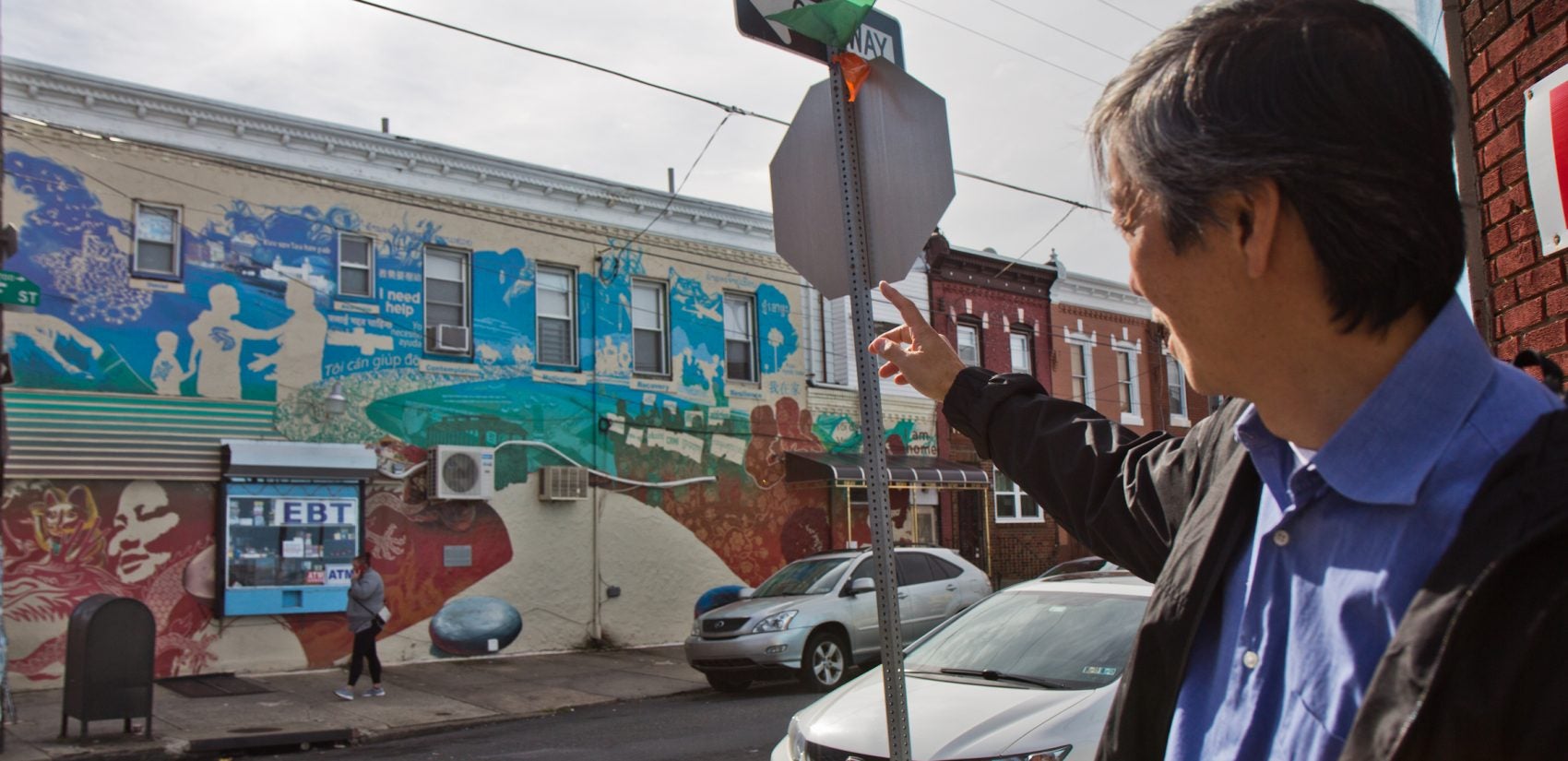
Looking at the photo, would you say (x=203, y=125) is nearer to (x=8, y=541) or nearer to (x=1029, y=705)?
(x=8, y=541)

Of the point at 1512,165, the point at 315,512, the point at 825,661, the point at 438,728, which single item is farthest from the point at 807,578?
the point at 1512,165

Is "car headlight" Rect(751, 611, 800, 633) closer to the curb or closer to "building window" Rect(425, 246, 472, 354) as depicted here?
the curb

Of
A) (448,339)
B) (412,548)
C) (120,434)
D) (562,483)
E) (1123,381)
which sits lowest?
(412,548)

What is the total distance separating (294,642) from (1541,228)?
15.2 meters

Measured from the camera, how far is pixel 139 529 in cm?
1417

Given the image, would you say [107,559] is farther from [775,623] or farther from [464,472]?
[775,623]

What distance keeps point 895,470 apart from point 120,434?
1264cm

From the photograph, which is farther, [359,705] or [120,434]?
[120,434]

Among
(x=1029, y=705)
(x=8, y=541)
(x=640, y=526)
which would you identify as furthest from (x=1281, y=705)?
(x=640, y=526)

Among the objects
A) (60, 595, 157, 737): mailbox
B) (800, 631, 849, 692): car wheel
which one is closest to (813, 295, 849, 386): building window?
(800, 631, 849, 692): car wheel

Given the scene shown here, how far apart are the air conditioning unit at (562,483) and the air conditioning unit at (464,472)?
0.88m

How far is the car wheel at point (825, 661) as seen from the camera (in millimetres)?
13578

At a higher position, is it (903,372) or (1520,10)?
(1520,10)

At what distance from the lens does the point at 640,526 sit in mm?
18984
